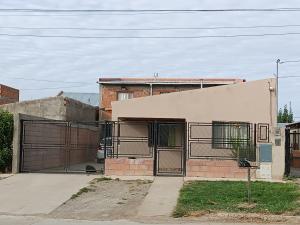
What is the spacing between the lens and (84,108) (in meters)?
39.5

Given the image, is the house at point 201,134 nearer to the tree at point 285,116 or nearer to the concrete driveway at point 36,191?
the concrete driveway at point 36,191

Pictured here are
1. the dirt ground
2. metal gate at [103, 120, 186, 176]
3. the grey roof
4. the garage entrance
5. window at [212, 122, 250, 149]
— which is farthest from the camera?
the grey roof

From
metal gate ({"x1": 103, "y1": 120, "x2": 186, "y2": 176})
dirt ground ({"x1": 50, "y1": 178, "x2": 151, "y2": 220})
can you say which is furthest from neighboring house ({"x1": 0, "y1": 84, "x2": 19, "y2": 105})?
dirt ground ({"x1": 50, "y1": 178, "x2": 151, "y2": 220})

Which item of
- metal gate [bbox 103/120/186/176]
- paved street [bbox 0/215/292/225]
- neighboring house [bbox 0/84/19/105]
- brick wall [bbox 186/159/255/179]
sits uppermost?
neighboring house [bbox 0/84/19/105]

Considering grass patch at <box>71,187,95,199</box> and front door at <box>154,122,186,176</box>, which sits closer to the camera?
grass patch at <box>71,187,95,199</box>

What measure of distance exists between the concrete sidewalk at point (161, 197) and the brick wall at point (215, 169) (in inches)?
30.3

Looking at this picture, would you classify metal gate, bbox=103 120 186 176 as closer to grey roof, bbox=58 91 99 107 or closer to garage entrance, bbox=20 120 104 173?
garage entrance, bbox=20 120 104 173

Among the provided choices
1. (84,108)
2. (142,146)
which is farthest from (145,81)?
(142,146)

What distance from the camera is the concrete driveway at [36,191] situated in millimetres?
14298

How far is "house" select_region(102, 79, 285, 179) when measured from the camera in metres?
20.5

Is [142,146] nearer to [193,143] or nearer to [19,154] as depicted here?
[193,143]

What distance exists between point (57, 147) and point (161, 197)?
1204 cm

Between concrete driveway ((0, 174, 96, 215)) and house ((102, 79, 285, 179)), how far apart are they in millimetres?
2136

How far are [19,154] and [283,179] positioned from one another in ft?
33.4
